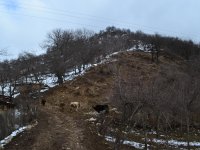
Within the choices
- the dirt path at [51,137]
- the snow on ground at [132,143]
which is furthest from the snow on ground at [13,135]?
the snow on ground at [132,143]

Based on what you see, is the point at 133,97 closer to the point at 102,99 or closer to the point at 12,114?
the point at 12,114

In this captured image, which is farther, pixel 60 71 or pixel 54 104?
pixel 60 71

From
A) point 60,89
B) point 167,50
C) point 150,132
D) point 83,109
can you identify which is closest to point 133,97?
point 150,132

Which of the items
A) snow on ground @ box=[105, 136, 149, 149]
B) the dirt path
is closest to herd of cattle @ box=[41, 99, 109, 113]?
the dirt path

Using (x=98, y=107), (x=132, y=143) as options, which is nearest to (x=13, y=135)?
(x=132, y=143)

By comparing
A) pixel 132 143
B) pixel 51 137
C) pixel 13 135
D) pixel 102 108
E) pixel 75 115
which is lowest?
pixel 132 143

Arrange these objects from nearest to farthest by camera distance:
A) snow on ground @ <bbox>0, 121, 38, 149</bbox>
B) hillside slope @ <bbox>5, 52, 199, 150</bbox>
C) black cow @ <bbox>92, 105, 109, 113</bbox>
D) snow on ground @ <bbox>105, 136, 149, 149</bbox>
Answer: snow on ground @ <bbox>0, 121, 38, 149</bbox> < hillside slope @ <bbox>5, 52, 199, 150</bbox> < snow on ground @ <bbox>105, 136, 149, 149</bbox> < black cow @ <bbox>92, 105, 109, 113</bbox>

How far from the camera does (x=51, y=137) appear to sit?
26.9 meters

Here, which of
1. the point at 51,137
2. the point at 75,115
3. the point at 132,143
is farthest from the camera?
the point at 75,115

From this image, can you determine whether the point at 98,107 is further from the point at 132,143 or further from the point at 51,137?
the point at 51,137

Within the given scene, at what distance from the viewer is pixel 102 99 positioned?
176 feet

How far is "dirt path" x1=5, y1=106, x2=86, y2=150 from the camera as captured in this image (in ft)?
78.7

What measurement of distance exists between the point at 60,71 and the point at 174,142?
38659 millimetres

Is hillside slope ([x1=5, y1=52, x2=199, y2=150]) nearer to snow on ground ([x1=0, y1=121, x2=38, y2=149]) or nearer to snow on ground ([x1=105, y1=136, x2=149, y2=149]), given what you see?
snow on ground ([x1=0, y1=121, x2=38, y2=149])
